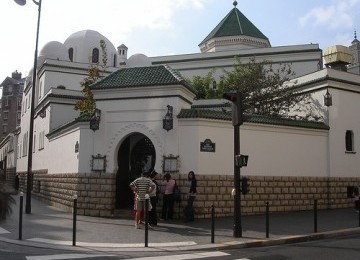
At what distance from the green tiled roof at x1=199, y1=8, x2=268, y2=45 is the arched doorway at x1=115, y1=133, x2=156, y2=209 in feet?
93.1

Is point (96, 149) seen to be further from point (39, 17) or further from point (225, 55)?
point (225, 55)

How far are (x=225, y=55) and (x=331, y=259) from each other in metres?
32.8

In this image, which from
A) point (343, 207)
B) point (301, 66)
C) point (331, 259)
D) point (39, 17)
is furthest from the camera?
point (301, 66)

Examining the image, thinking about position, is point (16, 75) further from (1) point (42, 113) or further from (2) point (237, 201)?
(2) point (237, 201)

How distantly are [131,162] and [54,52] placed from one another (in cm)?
2546

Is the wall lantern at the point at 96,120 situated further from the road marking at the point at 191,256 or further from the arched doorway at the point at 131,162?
the road marking at the point at 191,256

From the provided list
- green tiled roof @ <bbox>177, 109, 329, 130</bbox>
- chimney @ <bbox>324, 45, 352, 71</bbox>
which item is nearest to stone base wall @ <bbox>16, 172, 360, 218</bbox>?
green tiled roof @ <bbox>177, 109, 329, 130</bbox>

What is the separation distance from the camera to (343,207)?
20.9 metres

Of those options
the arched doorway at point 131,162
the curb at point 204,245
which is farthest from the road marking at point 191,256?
the arched doorway at point 131,162

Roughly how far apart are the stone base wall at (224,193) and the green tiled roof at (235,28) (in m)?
25.7

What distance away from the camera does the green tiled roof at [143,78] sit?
16919 mm

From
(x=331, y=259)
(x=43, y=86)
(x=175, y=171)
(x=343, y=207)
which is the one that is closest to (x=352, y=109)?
(x=343, y=207)

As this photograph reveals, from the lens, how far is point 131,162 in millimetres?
18109

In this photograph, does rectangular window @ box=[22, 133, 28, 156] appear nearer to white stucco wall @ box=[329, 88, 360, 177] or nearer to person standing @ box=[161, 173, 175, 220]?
person standing @ box=[161, 173, 175, 220]
